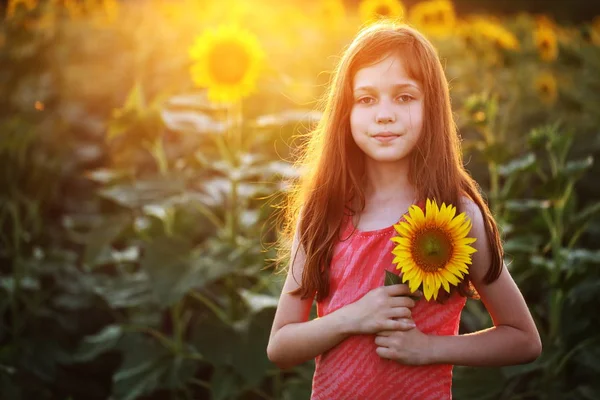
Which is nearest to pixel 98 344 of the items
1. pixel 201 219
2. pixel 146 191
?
pixel 146 191

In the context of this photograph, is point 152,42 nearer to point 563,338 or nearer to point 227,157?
point 227,157

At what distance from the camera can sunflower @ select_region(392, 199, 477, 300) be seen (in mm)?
1272

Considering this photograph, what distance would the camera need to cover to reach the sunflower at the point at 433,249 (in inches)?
50.1

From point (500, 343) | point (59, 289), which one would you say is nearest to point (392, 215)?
point (500, 343)

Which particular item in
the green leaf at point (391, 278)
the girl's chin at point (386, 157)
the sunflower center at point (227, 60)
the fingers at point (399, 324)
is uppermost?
the sunflower center at point (227, 60)

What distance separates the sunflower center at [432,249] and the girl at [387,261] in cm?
7

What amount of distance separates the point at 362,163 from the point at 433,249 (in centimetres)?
33

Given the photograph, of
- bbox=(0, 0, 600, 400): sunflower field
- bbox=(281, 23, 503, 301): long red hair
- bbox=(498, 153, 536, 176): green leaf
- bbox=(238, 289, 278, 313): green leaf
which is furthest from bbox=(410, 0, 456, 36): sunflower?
bbox=(281, 23, 503, 301): long red hair

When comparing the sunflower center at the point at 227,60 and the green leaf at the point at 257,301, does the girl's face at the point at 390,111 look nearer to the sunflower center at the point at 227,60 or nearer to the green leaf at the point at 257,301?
the green leaf at the point at 257,301

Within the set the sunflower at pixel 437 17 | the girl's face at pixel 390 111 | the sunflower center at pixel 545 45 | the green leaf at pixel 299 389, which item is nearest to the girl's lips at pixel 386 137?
the girl's face at pixel 390 111

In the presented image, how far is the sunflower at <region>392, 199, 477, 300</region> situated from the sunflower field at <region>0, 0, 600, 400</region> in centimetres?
97

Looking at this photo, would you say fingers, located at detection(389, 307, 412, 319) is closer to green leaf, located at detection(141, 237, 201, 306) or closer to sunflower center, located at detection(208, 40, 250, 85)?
green leaf, located at detection(141, 237, 201, 306)

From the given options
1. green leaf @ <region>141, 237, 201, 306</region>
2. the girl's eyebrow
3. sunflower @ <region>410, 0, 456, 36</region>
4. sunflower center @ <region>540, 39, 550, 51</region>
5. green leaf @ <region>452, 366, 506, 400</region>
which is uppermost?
sunflower @ <region>410, 0, 456, 36</region>

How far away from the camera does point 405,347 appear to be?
1345 mm
